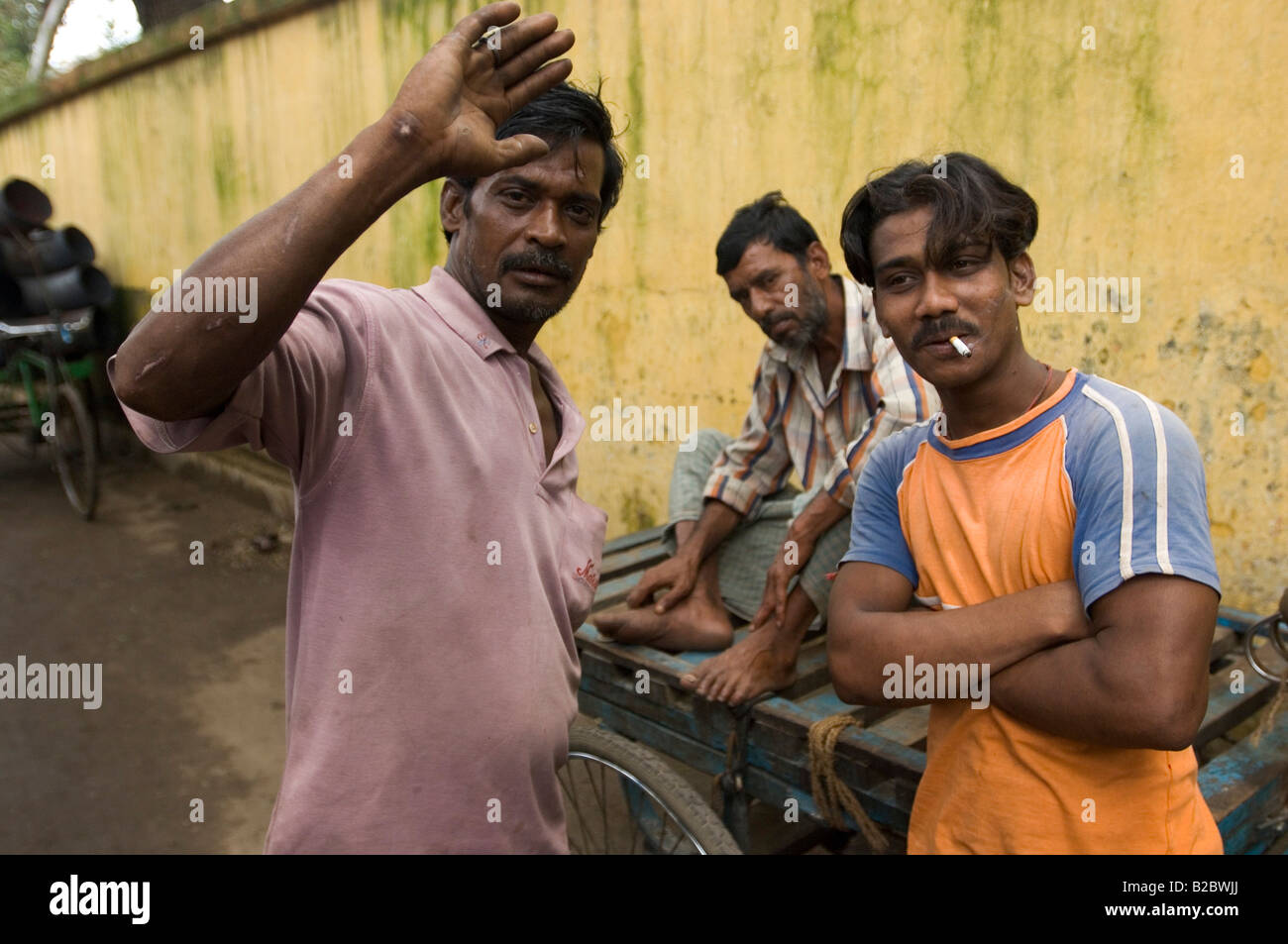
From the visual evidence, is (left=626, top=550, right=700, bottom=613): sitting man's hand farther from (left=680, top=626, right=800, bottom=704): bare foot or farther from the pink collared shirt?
the pink collared shirt

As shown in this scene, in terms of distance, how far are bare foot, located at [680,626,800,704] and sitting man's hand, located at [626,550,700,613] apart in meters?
0.35

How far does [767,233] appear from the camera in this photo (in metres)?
2.92

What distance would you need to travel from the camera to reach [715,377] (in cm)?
442

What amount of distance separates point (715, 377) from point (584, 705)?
206 cm

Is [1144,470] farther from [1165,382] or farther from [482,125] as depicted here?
[1165,382]

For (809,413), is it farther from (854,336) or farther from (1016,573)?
(1016,573)

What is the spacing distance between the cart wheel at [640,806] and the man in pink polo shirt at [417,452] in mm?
553

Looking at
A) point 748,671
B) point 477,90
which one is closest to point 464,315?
point 477,90

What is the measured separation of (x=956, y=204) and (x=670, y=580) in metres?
1.52

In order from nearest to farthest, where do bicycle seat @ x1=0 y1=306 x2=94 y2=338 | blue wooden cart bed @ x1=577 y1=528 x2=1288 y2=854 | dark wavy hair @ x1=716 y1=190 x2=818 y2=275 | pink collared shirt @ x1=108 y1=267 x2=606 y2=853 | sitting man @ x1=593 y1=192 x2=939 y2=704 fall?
pink collared shirt @ x1=108 y1=267 x2=606 y2=853 → blue wooden cart bed @ x1=577 y1=528 x2=1288 y2=854 → sitting man @ x1=593 y1=192 x2=939 y2=704 → dark wavy hair @ x1=716 y1=190 x2=818 y2=275 → bicycle seat @ x1=0 y1=306 x2=94 y2=338

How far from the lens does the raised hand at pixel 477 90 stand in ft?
3.52

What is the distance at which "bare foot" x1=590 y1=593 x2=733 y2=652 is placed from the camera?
8.41 feet

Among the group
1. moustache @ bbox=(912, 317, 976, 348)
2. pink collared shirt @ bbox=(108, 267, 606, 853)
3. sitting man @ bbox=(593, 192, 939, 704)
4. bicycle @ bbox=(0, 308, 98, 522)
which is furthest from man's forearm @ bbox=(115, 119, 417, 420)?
bicycle @ bbox=(0, 308, 98, 522)
